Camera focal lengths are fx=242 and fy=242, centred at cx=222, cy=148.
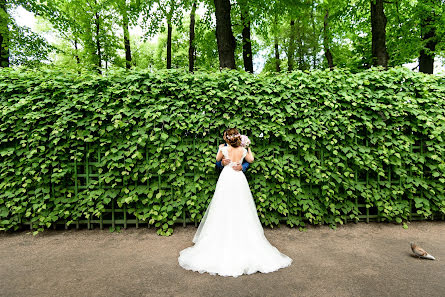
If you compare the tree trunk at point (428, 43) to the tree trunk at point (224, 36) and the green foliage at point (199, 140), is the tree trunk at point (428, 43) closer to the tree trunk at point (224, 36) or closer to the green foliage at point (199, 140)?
the green foliage at point (199, 140)

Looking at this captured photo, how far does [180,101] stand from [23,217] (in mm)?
3928

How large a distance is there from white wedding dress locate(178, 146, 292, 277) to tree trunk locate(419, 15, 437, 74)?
1332cm

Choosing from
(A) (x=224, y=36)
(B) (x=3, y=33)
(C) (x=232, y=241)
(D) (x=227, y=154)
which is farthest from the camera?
(B) (x=3, y=33)

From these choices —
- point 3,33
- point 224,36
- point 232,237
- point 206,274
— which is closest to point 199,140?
point 232,237

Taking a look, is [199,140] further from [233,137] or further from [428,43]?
[428,43]

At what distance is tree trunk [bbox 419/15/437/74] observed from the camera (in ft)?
39.0

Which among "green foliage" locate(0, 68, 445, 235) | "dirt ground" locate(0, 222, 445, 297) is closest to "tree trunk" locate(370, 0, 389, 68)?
"green foliage" locate(0, 68, 445, 235)

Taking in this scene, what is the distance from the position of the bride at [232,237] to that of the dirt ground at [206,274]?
14 centimetres

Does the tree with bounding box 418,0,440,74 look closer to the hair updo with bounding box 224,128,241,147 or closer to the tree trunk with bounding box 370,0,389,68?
the tree trunk with bounding box 370,0,389,68

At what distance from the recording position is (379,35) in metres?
7.86

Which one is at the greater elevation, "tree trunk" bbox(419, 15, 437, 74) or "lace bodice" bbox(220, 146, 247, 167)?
"tree trunk" bbox(419, 15, 437, 74)

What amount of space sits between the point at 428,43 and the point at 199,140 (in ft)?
46.9

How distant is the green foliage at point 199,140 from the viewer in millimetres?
4703

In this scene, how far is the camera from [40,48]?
13.8 metres
